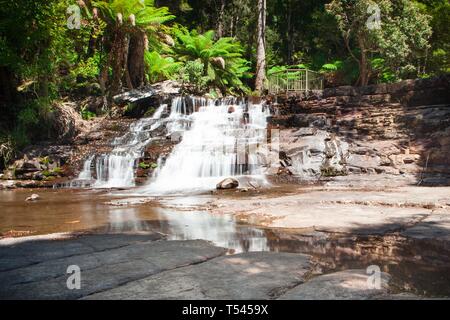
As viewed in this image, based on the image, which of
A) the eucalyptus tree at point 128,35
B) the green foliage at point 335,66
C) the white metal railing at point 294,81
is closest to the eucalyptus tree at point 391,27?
the white metal railing at point 294,81

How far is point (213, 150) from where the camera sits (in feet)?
43.3

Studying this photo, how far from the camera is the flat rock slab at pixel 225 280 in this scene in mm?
2377

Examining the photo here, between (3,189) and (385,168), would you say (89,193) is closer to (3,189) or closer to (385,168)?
(3,189)

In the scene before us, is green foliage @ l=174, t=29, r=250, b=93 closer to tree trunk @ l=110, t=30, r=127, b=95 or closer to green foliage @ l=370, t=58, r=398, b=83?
tree trunk @ l=110, t=30, r=127, b=95

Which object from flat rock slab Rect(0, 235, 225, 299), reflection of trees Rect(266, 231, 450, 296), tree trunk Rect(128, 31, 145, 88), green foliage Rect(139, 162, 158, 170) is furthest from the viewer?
tree trunk Rect(128, 31, 145, 88)

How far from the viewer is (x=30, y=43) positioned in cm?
1371

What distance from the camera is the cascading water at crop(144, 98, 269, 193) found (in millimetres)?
12084

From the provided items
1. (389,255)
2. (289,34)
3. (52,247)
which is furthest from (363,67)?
(52,247)

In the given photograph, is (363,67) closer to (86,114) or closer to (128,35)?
(128,35)

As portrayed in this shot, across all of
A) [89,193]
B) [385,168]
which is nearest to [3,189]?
[89,193]

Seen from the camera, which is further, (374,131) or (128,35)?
(128,35)

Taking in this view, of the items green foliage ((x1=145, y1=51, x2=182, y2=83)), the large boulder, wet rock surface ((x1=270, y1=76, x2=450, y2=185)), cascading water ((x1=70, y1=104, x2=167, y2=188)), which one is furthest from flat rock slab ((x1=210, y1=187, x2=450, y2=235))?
green foliage ((x1=145, y1=51, x2=182, y2=83))

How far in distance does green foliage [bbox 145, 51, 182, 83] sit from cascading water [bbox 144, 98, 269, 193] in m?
5.53

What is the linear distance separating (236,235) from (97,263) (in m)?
1.71
